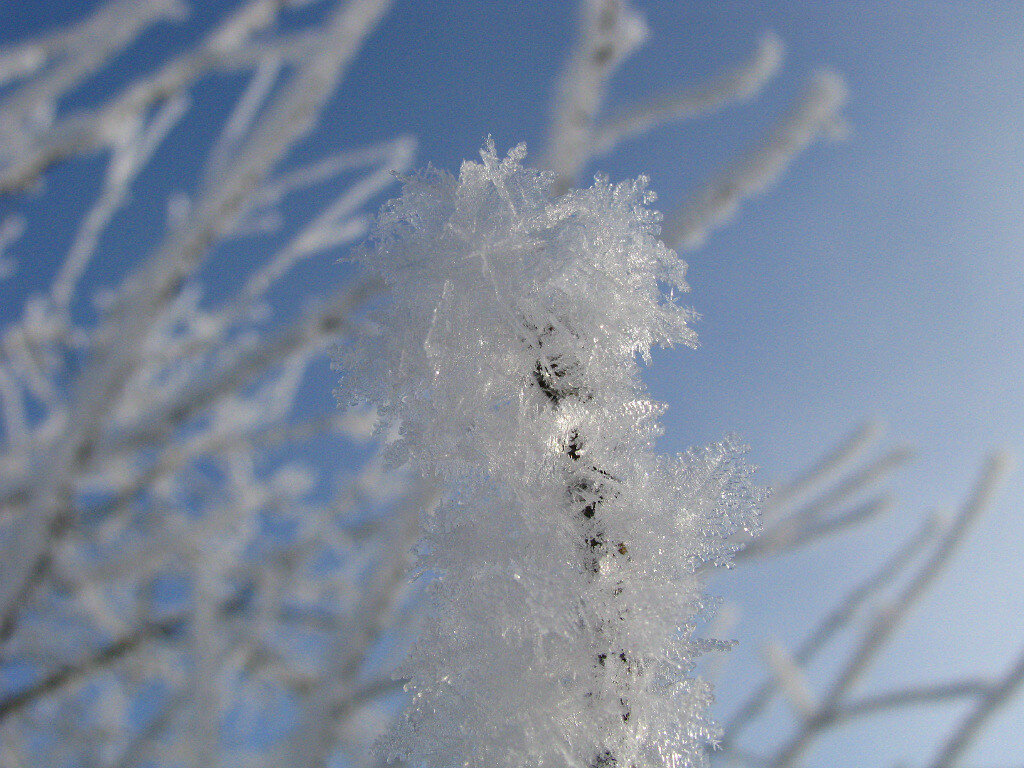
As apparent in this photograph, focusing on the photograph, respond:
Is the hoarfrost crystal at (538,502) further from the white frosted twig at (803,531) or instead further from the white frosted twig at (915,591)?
the white frosted twig at (915,591)

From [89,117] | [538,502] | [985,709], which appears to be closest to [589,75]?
[89,117]

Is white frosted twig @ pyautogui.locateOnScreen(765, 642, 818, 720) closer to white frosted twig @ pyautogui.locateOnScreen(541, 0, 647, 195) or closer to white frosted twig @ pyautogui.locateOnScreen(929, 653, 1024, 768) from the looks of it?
white frosted twig @ pyautogui.locateOnScreen(929, 653, 1024, 768)

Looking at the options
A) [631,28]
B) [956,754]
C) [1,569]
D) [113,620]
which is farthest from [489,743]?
[113,620]

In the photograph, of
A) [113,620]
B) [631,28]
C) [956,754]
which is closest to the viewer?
[631,28]

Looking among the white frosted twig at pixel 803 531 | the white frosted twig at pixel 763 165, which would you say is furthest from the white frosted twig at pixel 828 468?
the white frosted twig at pixel 763 165

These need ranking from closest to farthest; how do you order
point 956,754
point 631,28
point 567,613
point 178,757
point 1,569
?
1. point 567,613
2. point 1,569
3. point 631,28
4. point 956,754
5. point 178,757

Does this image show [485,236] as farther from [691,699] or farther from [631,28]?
[631,28]
